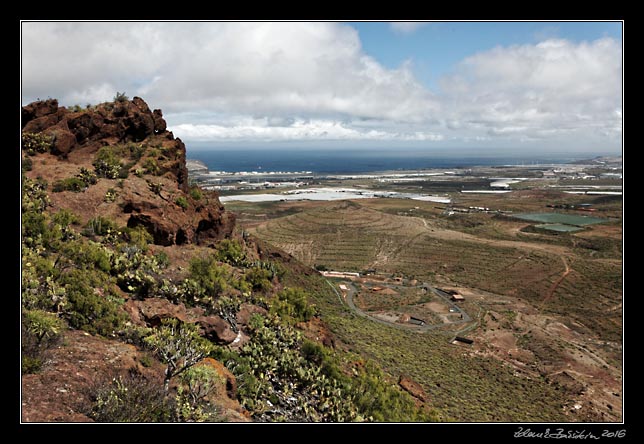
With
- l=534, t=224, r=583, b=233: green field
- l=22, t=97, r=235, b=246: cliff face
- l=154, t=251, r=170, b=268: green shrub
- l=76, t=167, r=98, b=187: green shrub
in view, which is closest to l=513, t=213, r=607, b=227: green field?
l=534, t=224, r=583, b=233: green field

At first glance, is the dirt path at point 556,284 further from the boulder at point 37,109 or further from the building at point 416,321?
the boulder at point 37,109

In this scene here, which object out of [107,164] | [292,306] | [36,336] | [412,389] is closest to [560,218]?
[412,389]

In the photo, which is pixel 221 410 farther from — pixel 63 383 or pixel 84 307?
pixel 84 307

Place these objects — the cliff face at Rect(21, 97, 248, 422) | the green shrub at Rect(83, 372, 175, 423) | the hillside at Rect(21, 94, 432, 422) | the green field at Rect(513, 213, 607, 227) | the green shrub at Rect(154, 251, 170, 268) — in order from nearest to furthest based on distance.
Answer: the green shrub at Rect(83, 372, 175, 423)
the cliff face at Rect(21, 97, 248, 422)
the hillside at Rect(21, 94, 432, 422)
the green shrub at Rect(154, 251, 170, 268)
the green field at Rect(513, 213, 607, 227)

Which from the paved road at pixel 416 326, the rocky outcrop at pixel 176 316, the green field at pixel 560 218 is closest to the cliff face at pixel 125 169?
the rocky outcrop at pixel 176 316

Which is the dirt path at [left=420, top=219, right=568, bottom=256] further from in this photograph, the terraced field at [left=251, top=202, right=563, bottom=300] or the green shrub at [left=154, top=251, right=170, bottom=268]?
the green shrub at [left=154, top=251, right=170, bottom=268]

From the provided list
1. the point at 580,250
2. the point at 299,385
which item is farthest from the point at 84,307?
the point at 580,250

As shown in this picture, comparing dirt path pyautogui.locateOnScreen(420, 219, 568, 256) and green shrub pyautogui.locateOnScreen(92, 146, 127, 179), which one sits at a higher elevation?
green shrub pyautogui.locateOnScreen(92, 146, 127, 179)
